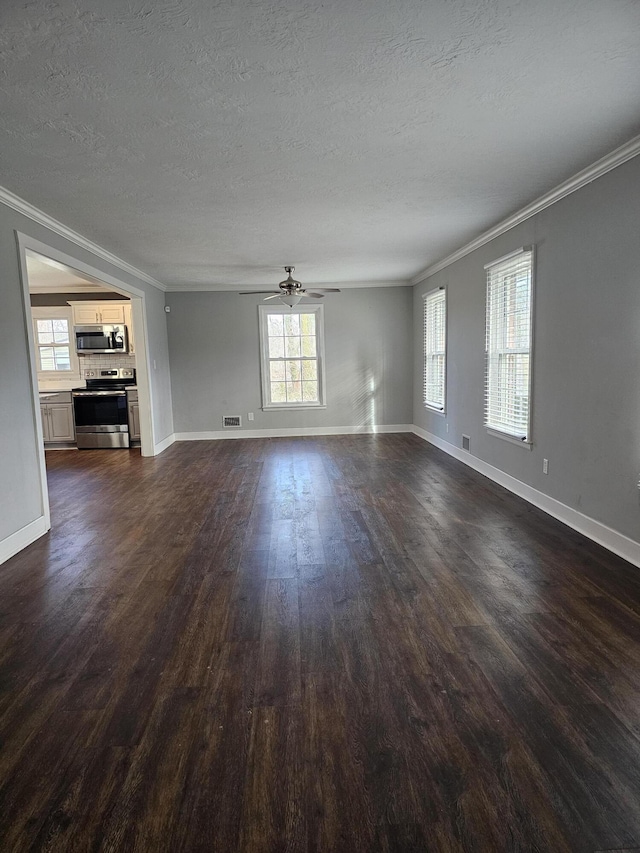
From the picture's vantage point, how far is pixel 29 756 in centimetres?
166

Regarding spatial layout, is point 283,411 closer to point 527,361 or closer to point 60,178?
point 527,361

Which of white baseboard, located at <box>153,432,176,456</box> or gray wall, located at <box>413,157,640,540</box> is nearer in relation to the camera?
gray wall, located at <box>413,157,640,540</box>

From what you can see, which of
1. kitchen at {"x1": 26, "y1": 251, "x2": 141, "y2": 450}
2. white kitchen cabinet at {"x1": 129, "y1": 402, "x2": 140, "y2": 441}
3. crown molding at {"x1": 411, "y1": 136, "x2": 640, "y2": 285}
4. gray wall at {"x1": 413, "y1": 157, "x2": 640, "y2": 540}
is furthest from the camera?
white kitchen cabinet at {"x1": 129, "y1": 402, "x2": 140, "y2": 441}

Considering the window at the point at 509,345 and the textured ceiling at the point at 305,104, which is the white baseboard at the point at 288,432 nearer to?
the window at the point at 509,345

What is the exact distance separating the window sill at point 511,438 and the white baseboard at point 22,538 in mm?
4145

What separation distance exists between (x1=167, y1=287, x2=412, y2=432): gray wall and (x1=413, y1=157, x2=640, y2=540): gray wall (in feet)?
11.3

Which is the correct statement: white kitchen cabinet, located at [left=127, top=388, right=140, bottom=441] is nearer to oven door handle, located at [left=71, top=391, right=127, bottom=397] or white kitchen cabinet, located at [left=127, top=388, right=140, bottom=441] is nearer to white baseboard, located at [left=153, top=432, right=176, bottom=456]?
oven door handle, located at [left=71, top=391, right=127, bottom=397]

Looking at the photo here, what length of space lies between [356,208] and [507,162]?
4.15ft

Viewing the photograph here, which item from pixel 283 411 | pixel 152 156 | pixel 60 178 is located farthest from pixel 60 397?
pixel 152 156

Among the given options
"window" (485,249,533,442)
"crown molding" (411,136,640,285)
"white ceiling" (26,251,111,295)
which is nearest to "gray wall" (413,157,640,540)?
"crown molding" (411,136,640,285)

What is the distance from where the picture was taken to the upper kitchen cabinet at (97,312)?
25.8 feet

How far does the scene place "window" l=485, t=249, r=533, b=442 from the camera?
4.38 metres

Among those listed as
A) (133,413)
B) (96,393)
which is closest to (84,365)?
(96,393)

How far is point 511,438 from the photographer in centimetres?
468
